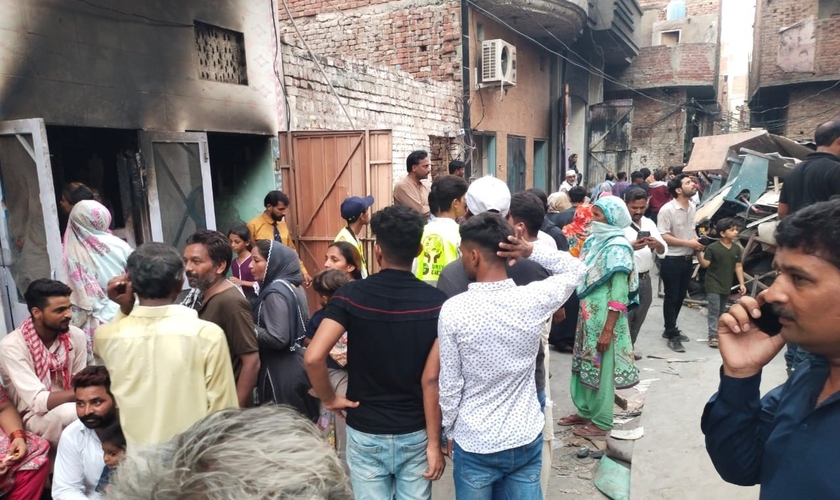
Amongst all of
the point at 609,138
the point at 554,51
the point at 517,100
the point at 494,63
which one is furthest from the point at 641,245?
the point at 609,138

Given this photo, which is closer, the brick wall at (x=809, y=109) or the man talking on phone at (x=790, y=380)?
the man talking on phone at (x=790, y=380)

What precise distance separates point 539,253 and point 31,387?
2.71 m

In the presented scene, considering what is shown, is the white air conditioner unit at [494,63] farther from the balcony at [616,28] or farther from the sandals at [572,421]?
the sandals at [572,421]

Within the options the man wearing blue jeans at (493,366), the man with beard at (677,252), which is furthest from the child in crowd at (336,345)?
the man with beard at (677,252)

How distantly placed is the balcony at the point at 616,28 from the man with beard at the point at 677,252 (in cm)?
940

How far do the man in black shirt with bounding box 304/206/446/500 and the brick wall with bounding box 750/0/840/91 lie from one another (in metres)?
19.8

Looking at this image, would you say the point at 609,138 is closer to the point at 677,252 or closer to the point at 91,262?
the point at 677,252

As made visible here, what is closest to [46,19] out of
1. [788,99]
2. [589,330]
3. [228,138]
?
[228,138]

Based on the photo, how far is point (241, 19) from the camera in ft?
18.2

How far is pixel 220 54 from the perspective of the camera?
213 inches

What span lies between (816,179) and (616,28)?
13.1m

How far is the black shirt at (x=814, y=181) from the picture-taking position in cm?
321

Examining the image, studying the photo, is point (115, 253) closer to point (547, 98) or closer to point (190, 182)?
point (190, 182)

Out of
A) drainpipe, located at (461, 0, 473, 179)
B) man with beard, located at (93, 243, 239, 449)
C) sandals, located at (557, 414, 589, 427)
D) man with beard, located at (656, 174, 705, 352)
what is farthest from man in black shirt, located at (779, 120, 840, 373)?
drainpipe, located at (461, 0, 473, 179)
